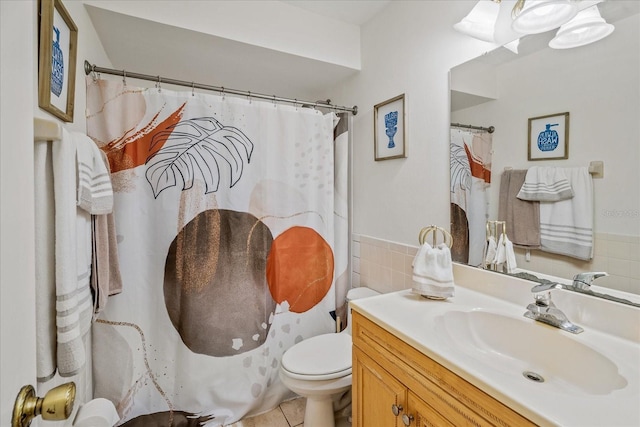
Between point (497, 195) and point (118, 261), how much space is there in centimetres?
176

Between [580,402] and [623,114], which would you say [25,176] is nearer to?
[580,402]

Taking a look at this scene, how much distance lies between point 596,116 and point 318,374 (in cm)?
151

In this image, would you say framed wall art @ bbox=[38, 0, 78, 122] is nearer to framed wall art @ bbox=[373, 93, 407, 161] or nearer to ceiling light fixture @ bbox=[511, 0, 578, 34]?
framed wall art @ bbox=[373, 93, 407, 161]

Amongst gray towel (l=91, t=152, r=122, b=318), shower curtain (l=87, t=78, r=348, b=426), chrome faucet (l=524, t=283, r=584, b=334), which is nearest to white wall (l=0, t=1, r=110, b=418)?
gray towel (l=91, t=152, r=122, b=318)

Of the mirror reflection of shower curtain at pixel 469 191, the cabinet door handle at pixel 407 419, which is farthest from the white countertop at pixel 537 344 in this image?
the cabinet door handle at pixel 407 419

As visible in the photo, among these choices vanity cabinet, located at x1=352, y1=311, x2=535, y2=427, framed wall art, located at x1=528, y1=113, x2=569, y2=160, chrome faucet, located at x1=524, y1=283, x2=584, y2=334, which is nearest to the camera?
vanity cabinet, located at x1=352, y1=311, x2=535, y2=427

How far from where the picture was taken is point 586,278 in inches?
39.1

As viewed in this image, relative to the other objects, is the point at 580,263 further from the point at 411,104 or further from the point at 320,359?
the point at 320,359

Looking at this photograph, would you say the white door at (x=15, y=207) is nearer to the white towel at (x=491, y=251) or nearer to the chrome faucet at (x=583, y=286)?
the chrome faucet at (x=583, y=286)

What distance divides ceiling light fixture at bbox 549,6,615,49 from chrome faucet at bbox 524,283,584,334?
0.84m

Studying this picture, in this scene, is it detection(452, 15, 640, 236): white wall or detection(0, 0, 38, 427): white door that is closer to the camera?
detection(0, 0, 38, 427): white door

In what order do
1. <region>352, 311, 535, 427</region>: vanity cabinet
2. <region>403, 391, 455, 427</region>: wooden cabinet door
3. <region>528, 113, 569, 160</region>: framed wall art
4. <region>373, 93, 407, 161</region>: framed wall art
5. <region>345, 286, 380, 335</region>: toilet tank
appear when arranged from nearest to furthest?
<region>352, 311, 535, 427</region>: vanity cabinet → <region>403, 391, 455, 427</region>: wooden cabinet door → <region>528, 113, 569, 160</region>: framed wall art → <region>373, 93, 407, 161</region>: framed wall art → <region>345, 286, 380, 335</region>: toilet tank

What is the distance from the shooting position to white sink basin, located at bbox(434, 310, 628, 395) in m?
0.83

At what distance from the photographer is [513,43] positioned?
1.21 metres
